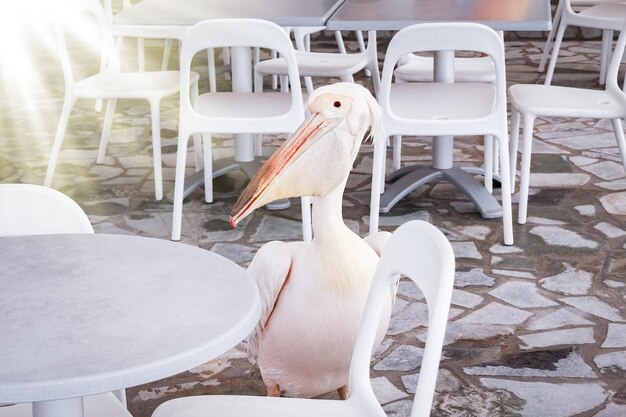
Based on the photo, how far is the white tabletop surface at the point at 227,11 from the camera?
4.24 meters

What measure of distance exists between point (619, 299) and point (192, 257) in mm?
2183

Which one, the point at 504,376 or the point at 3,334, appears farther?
the point at 504,376

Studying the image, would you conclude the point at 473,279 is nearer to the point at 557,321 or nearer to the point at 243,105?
the point at 557,321

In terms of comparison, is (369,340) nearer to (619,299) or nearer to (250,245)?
(619,299)

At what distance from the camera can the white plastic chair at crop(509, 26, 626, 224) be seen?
14.0ft

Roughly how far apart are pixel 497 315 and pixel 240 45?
4.54ft

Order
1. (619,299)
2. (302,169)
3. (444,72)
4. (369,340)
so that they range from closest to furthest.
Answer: (369,340) < (302,169) < (619,299) < (444,72)

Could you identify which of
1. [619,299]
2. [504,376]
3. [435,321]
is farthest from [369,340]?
[619,299]

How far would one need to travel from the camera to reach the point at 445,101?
4.16 meters

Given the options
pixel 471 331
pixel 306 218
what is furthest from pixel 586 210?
pixel 471 331

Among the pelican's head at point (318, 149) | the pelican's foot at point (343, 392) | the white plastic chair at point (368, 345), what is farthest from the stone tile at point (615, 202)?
the white plastic chair at point (368, 345)

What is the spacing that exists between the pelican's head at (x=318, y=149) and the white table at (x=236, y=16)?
1.84 m

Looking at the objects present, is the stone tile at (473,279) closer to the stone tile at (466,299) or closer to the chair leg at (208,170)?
the stone tile at (466,299)

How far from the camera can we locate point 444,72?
180 inches
